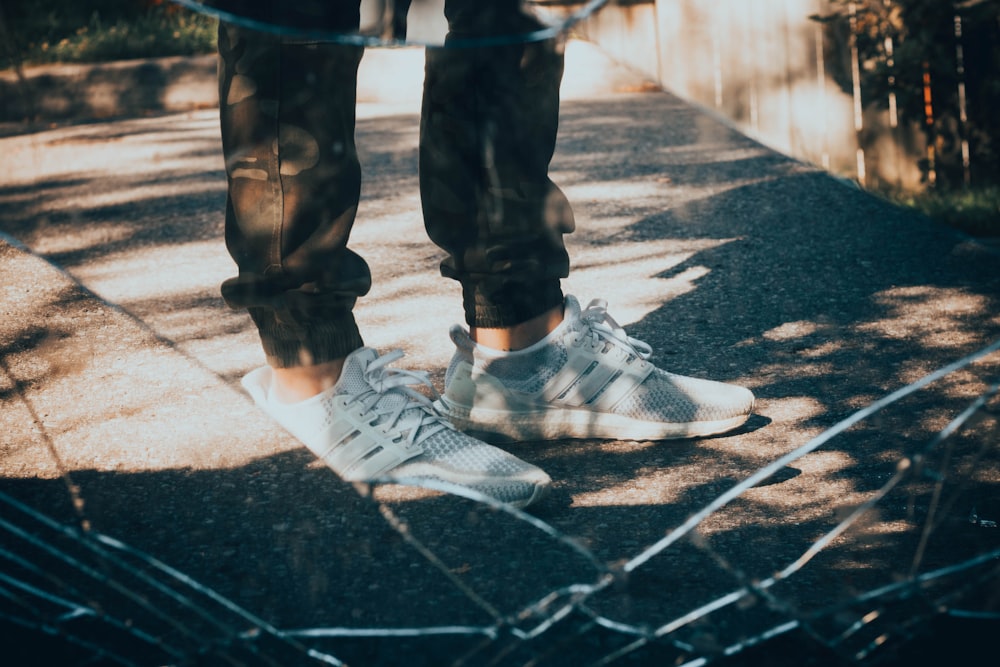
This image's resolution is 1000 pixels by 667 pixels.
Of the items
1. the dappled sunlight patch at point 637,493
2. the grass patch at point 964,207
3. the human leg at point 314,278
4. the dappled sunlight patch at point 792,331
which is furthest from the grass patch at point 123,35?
the grass patch at point 964,207

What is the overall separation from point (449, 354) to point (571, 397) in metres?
0.39

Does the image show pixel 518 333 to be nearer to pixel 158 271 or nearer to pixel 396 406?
pixel 396 406

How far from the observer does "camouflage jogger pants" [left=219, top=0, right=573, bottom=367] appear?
1.06 m

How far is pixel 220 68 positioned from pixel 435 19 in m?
0.25

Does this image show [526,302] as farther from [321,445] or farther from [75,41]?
[75,41]

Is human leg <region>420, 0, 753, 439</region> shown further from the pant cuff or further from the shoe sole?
the pant cuff

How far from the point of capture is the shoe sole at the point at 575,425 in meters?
1.33

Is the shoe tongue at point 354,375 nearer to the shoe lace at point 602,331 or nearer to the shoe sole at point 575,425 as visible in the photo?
the shoe sole at point 575,425

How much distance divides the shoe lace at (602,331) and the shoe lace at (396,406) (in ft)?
0.87

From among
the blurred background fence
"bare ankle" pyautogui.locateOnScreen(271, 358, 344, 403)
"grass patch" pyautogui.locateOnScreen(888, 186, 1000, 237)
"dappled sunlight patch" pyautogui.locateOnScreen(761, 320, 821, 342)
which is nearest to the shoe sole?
"bare ankle" pyautogui.locateOnScreen(271, 358, 344, 403)

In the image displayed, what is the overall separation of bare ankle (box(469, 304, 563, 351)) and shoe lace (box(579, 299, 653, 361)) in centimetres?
5

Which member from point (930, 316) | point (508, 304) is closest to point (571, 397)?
point (508, 304)

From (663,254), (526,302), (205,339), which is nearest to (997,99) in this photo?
(663,254)

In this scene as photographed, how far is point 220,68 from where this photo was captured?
1.08m
